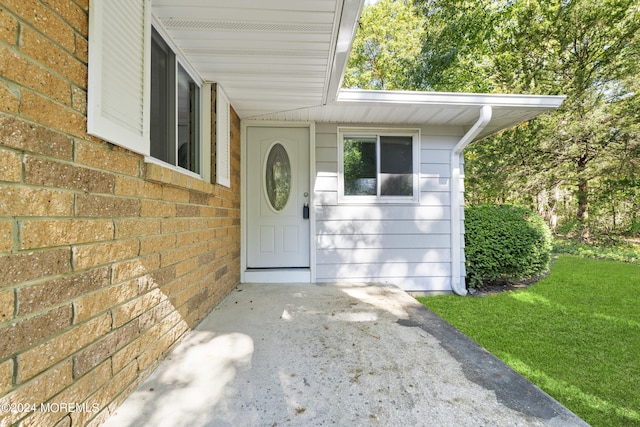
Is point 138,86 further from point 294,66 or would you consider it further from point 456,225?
point 456,225

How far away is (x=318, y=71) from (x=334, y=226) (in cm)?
207

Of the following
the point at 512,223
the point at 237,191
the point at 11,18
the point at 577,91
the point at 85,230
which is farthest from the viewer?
the point at 577,91

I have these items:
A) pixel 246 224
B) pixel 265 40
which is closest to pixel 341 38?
pixel 265 40

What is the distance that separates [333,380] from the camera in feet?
5.18

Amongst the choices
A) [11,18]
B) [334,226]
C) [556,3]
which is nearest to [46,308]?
[11,18]

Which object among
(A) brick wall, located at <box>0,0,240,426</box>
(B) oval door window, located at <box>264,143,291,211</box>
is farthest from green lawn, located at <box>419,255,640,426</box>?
(A) brick wall, located at <box>0,0,240,426</box>

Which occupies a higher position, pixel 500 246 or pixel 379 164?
pixel 379 164

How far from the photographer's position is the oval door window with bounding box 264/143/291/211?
13.2 ft

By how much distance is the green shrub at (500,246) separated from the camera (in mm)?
4234

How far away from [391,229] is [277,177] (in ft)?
5.90

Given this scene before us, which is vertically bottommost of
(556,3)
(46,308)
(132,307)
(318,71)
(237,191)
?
(132,307)

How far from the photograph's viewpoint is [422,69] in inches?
320

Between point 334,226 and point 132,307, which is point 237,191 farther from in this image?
point 132,307

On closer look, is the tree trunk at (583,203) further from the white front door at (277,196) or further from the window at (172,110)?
the window at (172,110)
